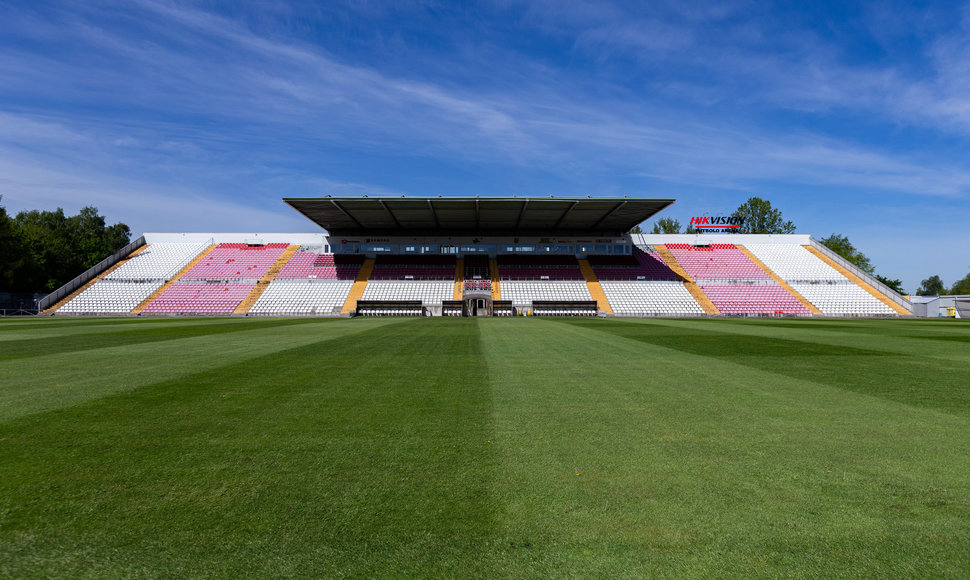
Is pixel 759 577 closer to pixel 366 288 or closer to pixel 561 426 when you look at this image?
pixel 561 426

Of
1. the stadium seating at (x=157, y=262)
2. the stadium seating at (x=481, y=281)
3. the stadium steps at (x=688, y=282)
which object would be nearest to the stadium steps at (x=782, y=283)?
the stadium seating at (x=481, y=281)

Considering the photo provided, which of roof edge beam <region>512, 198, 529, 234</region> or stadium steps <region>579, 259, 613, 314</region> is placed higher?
roof edge beam <region>512, 198, 529, 234</region>

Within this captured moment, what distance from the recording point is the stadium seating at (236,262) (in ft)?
174

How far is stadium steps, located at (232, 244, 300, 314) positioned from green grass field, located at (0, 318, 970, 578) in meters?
41.9

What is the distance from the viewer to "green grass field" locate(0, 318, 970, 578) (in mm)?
2643

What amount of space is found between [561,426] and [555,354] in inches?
276

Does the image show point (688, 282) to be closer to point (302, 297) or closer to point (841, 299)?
point (841, 299)

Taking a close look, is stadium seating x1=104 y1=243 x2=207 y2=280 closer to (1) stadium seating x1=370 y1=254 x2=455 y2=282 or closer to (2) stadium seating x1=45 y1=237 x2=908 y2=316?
(2) stadium seating x1=45 y1=237 x2=908 y2=316

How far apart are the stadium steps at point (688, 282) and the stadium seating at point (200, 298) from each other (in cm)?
4936

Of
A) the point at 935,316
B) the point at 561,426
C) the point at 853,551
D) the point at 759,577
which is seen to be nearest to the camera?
the point at 759,577

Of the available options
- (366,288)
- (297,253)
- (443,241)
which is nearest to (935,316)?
(443,241)

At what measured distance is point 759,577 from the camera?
245 centimetres

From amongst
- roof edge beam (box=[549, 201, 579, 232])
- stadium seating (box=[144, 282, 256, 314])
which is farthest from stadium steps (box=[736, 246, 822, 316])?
stadium seating (box=[144, 282, 256, 314])

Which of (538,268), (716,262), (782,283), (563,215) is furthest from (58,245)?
(782,283)
